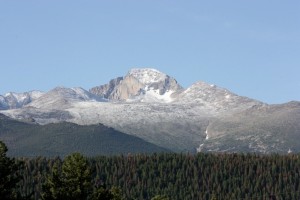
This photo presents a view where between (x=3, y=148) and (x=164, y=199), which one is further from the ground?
(x=3, y=148)

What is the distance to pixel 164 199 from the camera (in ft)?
304

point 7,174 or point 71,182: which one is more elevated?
point 7,174

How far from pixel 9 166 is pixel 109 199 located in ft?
35.4

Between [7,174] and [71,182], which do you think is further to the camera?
[71,182]

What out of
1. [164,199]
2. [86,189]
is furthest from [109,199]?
[164,199]

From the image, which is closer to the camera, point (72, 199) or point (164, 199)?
point (72, 199)

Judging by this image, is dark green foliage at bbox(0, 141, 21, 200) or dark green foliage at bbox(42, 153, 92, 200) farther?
dark green foliage at bbox(42, 153, 92, 200)

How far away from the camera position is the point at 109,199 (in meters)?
68.9

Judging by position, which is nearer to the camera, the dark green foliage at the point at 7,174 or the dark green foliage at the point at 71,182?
the dark green foliage at the point at 7,174

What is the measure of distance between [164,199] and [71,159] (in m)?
28.5

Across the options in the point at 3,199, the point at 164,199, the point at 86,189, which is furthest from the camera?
the point at 164,199

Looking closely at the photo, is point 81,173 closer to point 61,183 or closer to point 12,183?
point 61,183

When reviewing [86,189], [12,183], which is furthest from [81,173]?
[12,183]

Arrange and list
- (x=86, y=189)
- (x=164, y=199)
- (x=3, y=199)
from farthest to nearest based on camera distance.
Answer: (x=164, y=199)
(x=86, y=189)
(x=3, y=199)
